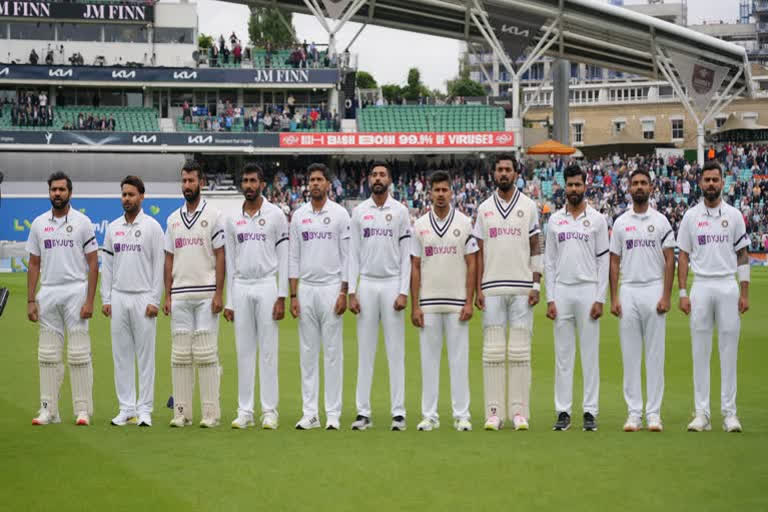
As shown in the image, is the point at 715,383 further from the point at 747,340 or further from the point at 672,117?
the point at 672,117

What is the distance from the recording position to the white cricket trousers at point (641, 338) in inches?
393

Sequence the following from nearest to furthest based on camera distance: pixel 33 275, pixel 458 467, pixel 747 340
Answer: pixel 458 467 < pixel 33 275 < pixel 747 340

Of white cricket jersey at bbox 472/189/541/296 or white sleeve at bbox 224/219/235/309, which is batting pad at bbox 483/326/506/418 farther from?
white sleeve at bbox 224/219/235/309

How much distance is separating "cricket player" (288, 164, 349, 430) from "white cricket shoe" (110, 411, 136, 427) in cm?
162

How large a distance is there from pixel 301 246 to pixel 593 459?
3.49m

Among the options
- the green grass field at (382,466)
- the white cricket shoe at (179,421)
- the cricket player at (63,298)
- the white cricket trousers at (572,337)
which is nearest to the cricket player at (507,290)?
the white cricket trousers at (572,337)

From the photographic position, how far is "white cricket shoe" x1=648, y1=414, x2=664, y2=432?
977cm

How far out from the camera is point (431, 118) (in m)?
58.5

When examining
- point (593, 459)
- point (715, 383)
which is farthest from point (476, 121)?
point (593, 459)

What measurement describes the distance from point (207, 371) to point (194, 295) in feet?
2.32

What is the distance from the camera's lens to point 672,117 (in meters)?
89.4

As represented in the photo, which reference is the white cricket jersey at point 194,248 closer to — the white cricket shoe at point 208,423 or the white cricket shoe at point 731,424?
the white cricket shoe at point 208,423

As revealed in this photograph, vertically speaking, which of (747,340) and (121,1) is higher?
(121,1)

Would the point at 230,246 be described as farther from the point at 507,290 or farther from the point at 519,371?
the point at 519,371
